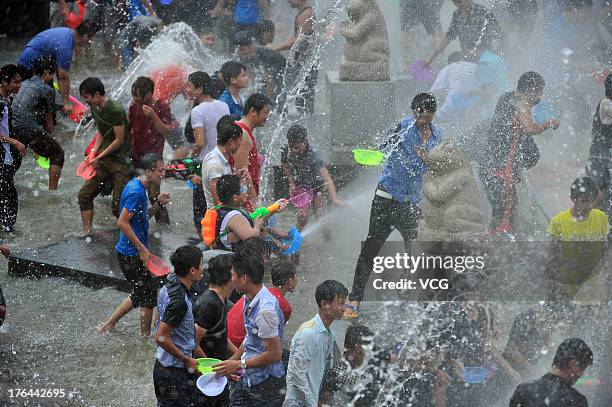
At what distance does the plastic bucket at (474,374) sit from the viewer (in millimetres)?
6359

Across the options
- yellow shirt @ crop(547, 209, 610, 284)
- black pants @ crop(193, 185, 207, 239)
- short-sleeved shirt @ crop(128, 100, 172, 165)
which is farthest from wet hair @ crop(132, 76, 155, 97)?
yellow shirt @ crop(547, 209, 610, 284)

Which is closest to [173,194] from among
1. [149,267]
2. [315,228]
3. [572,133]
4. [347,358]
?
[315,228]

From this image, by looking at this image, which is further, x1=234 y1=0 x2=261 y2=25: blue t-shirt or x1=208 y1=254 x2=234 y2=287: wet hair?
x1=234 y1=0 x2=261 y2=25: blue t-shirt

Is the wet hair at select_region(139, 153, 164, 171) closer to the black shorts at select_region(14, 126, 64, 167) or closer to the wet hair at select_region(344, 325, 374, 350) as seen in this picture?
the wet hair at select_region(344, 325, 374, 350)

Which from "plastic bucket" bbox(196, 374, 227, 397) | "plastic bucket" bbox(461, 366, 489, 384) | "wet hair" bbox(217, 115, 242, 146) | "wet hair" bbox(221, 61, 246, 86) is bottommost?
"plastic bucket" bbox(461, 366, 489, 384)

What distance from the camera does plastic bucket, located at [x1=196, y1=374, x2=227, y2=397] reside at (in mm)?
5734

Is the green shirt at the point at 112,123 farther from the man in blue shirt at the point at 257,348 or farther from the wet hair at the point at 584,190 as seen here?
the wet hair at the point at 584,190

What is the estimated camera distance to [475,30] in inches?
447

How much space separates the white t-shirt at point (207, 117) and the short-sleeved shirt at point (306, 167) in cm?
71

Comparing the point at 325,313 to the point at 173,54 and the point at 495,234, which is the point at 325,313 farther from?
the point at 173,54

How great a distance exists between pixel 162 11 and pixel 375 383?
34.0 ft

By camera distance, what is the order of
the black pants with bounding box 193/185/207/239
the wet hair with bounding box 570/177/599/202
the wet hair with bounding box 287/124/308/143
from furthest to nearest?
the wet hair with bounding box 287/124/308/143
the black pants with bounding box 193/185/207/239
the wet hair with bounding box 570/177/599/202

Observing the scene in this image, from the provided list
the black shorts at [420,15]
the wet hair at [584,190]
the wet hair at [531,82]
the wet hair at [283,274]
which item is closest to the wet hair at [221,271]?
the wet hair at [283,274]

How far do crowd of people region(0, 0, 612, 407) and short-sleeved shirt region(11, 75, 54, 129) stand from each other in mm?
14
